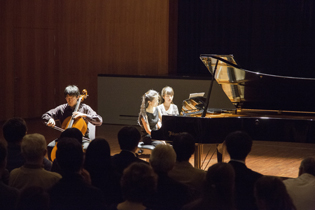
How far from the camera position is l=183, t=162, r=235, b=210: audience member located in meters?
2.33

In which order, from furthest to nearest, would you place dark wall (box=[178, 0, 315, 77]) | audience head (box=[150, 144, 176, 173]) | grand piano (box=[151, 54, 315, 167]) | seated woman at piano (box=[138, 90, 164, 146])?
dark wall (box=[178, 0, 315, 77]), seated woman at piano (box=[138, 90, 164, 146]), grand piano (box=[151, 54, 315, 167]), audience head (box=[150, 144, 176, 173])

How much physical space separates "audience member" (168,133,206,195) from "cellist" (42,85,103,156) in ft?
7.58

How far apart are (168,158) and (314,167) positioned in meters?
0.94

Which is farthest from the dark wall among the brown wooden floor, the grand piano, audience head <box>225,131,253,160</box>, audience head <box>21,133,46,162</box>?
audience head <box>21,133,46,162</box>

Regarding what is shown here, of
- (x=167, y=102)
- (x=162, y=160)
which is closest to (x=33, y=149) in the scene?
(x=162, y=160)

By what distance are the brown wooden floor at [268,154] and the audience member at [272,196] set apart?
302 centimetres

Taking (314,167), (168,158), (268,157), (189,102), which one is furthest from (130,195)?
(268,157)

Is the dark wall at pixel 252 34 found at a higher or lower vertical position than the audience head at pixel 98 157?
higher

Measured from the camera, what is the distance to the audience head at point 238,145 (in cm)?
308

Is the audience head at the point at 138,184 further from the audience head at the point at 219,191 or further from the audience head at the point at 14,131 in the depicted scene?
the audience head at the point at 14,131

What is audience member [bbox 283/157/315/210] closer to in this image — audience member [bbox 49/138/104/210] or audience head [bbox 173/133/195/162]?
audience head [bbox 173/133/195/162]

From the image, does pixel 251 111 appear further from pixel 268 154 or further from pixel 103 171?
pixel 103 171

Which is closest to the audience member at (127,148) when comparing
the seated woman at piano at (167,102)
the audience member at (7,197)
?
the audience member at (7,197)

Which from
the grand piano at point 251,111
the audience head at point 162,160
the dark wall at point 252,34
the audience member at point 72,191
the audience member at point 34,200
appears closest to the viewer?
the audience member at point 34,200
